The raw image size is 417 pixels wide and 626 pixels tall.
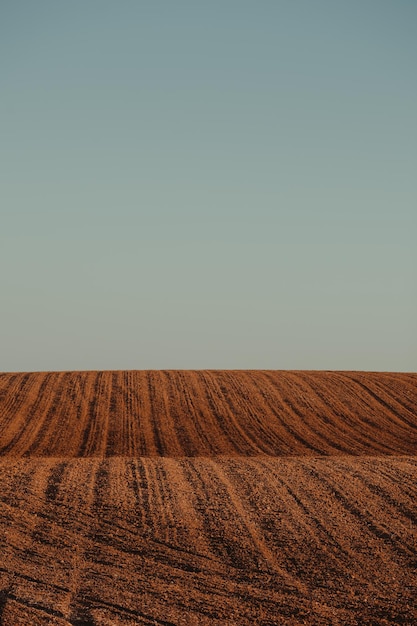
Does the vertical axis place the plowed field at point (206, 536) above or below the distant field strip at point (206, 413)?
below

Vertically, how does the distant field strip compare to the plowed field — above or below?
above

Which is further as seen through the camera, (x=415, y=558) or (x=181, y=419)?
(x=181, y=419)

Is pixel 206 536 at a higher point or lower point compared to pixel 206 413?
lower

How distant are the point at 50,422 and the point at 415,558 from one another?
22911 mm

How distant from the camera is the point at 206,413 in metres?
37.3

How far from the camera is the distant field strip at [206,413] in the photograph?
104ft

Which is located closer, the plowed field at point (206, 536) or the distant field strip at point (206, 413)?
the plowed field at point (206, 536)

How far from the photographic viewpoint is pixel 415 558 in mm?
15547

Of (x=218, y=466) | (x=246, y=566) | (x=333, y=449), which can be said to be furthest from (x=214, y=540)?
(x=333, y=449)

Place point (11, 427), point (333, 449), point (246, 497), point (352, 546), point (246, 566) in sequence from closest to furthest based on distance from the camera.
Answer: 1. point (246, 566)
2. point (352, 546)
3. point (246, 497)
4. point (333, 449)
5. point (11, 427)

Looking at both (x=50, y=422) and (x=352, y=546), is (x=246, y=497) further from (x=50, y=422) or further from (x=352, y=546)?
(x=50, y=422)

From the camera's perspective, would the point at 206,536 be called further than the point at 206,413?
No

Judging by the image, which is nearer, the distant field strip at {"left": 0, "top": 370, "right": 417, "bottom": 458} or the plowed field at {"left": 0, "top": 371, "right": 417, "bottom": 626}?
the plowed field at {"left": 0, "top": 371, "right": 417, "bottom": 626}

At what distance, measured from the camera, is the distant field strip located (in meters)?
31.7
